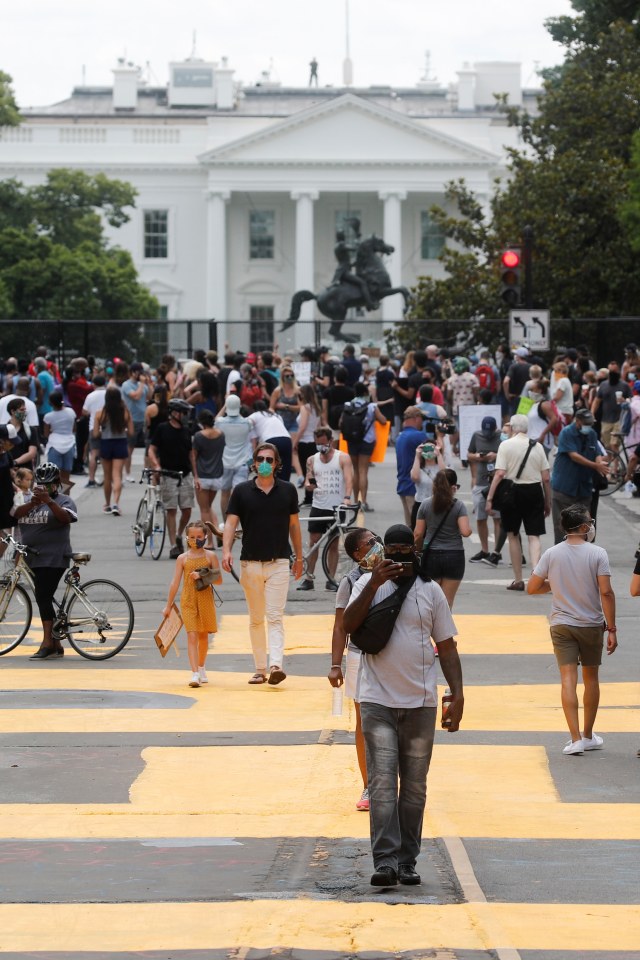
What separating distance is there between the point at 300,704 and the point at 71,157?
76.9m

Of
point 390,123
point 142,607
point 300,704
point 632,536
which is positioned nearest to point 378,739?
point 300,704

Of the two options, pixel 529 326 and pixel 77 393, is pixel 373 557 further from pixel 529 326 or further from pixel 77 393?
pixel 77 393

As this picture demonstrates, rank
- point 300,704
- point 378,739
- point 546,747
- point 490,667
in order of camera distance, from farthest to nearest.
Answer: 1. point 490,667
2. point 300,704
3. point 546,747
4. point 378,739

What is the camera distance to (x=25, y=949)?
7.08 m

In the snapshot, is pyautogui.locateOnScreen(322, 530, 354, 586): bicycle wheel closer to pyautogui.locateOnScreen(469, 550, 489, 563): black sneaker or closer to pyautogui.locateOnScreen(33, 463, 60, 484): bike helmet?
pyautogui.locateOnScreen(469, 550, 489, 563): black sneaker

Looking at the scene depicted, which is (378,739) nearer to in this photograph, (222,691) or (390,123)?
(222,691)

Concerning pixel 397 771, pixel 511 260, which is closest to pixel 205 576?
pixel 397 771

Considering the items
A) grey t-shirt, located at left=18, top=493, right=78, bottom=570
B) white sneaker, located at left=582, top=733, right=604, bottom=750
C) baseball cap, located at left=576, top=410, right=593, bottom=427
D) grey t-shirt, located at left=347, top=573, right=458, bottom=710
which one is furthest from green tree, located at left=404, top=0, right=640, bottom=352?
grey t-shirt, located at left=347, top=573, right=458, bottom=710

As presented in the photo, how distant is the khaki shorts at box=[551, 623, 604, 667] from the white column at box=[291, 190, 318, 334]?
7193 cm

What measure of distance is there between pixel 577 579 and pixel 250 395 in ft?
49.1

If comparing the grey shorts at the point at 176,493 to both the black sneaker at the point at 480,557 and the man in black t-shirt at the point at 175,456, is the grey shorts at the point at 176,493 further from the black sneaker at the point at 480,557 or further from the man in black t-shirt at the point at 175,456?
the black sneaker at the point at 480,557

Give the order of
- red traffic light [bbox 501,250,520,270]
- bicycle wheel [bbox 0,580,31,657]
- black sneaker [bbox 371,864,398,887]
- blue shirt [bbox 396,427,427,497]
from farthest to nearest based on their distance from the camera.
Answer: red traffic light [bbox 501,250,520,270] < blue shirt [bbox 396,427,427,497] < bicycle wheel [bbox 0,580,31,657] < black sneaker [bbox 371,864,398,887]

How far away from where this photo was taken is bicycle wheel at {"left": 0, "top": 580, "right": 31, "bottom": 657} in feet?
47.8

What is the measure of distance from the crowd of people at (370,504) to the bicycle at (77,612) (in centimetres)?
15
